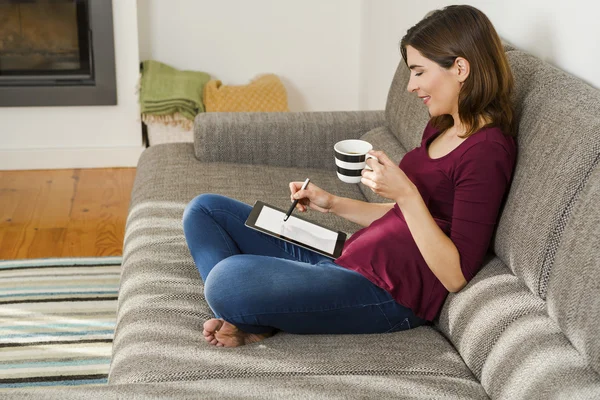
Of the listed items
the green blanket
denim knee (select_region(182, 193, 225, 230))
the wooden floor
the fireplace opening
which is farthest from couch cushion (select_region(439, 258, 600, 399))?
the fireplace opening

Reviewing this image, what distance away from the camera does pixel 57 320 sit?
8.30 ft

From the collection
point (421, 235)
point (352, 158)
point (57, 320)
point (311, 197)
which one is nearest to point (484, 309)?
point (421, 235)

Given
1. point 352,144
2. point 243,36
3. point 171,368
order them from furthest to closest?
point 243,36 < point 352,144 < point 171,368

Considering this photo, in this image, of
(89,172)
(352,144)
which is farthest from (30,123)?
(352,144)

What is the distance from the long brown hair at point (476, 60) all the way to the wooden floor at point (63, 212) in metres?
1.72

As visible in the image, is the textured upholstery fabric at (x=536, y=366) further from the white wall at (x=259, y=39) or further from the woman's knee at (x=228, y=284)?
the white wall at (x=259, y=39)

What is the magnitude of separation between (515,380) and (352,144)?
2.10 ft

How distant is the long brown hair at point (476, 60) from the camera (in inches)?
64.7

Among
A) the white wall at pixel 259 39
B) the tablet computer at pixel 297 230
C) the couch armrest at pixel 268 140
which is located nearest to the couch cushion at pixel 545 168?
the tablet computer at pixel 297 230

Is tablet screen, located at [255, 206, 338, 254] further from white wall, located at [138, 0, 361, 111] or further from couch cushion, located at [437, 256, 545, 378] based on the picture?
white wall, located at [138, 0, 361, 111]

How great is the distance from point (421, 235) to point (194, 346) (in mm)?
498

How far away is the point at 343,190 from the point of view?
100 inches

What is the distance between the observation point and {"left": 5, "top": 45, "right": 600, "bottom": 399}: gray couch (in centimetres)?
137

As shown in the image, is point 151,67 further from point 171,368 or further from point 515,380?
point 515,380
